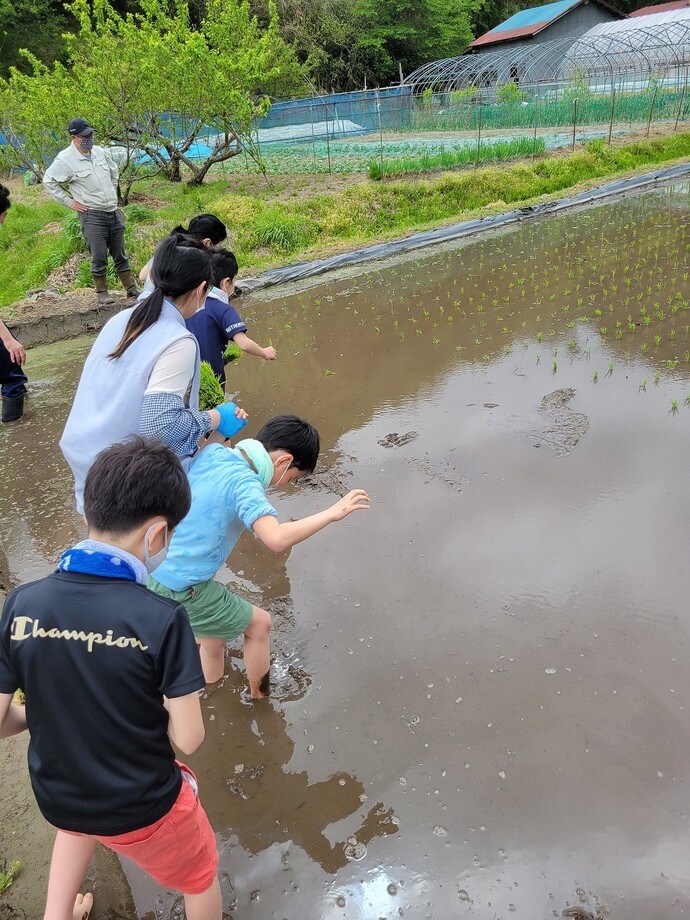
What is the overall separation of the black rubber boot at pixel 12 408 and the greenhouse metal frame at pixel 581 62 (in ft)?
66.8

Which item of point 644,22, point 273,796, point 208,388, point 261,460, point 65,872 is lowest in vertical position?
point 273,796

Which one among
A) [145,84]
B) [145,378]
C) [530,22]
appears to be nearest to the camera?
[145,378]

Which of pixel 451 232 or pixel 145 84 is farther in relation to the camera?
pixel 145 84

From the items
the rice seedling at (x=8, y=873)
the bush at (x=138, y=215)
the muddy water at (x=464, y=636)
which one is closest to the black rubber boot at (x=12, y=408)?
the muddy water at (x=464, y=636)

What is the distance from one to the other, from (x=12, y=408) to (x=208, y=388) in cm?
253

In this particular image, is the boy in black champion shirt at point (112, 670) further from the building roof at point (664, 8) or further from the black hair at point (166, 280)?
the building roof at point (664, 8)

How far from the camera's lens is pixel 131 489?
1340 millimetres

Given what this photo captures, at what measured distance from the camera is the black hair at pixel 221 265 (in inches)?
140

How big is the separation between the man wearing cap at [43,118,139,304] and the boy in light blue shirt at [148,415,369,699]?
17.6 feet

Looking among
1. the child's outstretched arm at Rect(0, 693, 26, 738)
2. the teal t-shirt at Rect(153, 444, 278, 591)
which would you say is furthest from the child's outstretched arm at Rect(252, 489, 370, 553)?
the child's outstretched arm at Rect(0, 693, 26, 738)

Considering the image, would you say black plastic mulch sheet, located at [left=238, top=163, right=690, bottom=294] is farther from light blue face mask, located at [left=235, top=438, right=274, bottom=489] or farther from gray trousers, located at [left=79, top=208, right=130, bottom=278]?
light blue face mask, located at [left=235, top=438, right=274, bottom=489]

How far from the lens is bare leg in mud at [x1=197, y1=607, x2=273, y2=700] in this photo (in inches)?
94.4

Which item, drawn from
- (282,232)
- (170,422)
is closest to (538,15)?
(282,232)

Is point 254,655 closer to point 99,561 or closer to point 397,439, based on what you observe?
point 99,561
